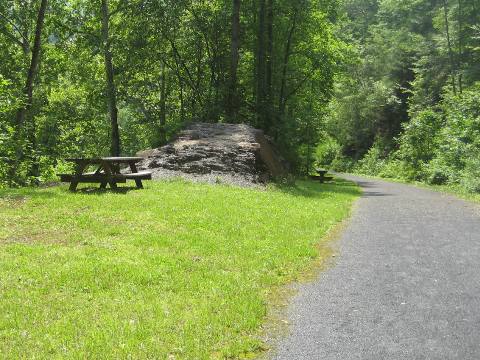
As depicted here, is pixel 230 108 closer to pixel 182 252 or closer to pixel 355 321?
pixel 182 252

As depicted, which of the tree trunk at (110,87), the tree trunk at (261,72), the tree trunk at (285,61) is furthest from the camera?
the tree trunk at (285,61)

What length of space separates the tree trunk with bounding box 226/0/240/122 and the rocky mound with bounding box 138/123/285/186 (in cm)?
532

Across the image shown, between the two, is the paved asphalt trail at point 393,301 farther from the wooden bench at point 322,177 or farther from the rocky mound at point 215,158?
the wooden bench at point 322,177

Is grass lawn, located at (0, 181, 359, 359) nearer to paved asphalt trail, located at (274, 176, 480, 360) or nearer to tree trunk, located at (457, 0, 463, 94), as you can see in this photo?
paved asphalt trail, located at (274, 176, 480, 360)

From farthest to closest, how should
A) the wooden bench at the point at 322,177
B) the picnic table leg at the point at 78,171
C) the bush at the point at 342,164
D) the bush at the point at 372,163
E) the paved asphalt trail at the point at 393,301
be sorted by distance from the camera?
the bush at the point at 342,164 → the bush at the point at 372,163 → the wooden bench at the point at 322,177 → the picnic table leg at the point at 78,171 → the paved asphalt trail at the point at 393,301

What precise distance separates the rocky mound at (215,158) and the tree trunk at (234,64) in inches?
209

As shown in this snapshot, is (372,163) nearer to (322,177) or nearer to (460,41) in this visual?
(460,41)

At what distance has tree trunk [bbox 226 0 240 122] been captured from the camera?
88.8ft

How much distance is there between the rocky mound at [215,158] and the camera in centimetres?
2006

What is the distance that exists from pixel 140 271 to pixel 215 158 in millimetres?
13948

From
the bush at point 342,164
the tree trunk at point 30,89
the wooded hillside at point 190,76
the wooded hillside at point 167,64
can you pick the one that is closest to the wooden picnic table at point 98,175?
the tree trunk at point 30,89

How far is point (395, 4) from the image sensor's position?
68500mm

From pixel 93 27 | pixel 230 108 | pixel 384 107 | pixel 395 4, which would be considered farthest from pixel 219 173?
pixel 395 4

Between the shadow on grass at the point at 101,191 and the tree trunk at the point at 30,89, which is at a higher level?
the tree trunk at the point at 30,89
